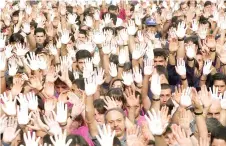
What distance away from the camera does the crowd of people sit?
Result: 14.4 feet

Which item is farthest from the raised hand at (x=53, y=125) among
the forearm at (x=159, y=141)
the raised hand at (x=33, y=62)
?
the raised hand at (x=33, y=62)

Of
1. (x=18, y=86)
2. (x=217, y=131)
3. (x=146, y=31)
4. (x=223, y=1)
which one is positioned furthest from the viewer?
(x=223, y=1)

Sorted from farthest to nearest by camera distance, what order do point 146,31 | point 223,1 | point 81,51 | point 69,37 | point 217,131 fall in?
point 223,1, point 146,31, point 69,37, point 81,51, point 217,131

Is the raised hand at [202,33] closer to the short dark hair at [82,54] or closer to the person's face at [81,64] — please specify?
the short dark hair at [82,54]

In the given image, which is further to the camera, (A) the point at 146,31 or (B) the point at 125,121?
(A) the point at 146,31

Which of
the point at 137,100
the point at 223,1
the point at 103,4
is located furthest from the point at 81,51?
the point at 223,1

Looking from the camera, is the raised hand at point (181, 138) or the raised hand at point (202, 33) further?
the raised hand at point (202, 33)

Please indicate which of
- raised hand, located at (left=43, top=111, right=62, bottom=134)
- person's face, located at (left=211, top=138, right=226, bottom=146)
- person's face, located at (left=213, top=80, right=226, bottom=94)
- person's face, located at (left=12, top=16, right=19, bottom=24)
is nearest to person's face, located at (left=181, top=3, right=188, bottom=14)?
person's face, located at (left=12, top=16, right=19, bottom=24)

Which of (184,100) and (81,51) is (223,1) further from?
(184,100)

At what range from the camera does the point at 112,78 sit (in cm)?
623

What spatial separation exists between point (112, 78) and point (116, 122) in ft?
5.60

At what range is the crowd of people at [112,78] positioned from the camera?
4380 mm

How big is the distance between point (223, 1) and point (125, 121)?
637 cm

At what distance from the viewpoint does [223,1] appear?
1022 centimetres
